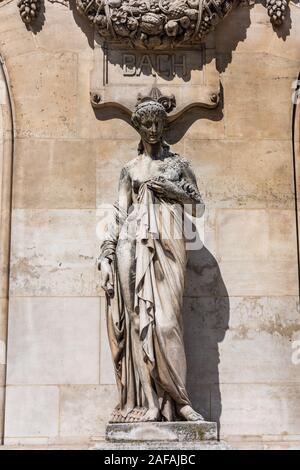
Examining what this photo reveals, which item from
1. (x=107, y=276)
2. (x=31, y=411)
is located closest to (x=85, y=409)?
(x=31, y=411)

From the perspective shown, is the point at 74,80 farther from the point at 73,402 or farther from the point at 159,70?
the point at 73,402

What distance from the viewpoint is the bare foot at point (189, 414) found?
8.75 meters

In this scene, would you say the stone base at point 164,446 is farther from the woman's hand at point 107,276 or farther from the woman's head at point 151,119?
the woman's head at point 151,119

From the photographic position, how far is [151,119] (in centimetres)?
929

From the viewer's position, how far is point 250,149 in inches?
399

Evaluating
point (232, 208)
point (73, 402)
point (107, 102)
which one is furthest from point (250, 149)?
point (73, 402)

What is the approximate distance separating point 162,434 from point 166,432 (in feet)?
0.13

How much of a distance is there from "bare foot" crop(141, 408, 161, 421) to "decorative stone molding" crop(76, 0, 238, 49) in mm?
3700

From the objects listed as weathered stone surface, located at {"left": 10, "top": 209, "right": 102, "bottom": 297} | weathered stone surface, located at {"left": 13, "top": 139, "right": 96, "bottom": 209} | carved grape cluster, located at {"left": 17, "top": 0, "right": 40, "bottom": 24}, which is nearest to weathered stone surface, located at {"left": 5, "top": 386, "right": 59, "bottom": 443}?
weathered stone surface, located at {"left": 10, "top": 209, "right": 102, "bottom": 297}

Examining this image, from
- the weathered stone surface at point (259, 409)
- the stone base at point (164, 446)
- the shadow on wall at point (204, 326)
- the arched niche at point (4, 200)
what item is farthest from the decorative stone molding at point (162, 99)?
the stone base at point (164, 446)

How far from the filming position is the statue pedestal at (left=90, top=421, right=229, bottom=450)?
8.51 meters
